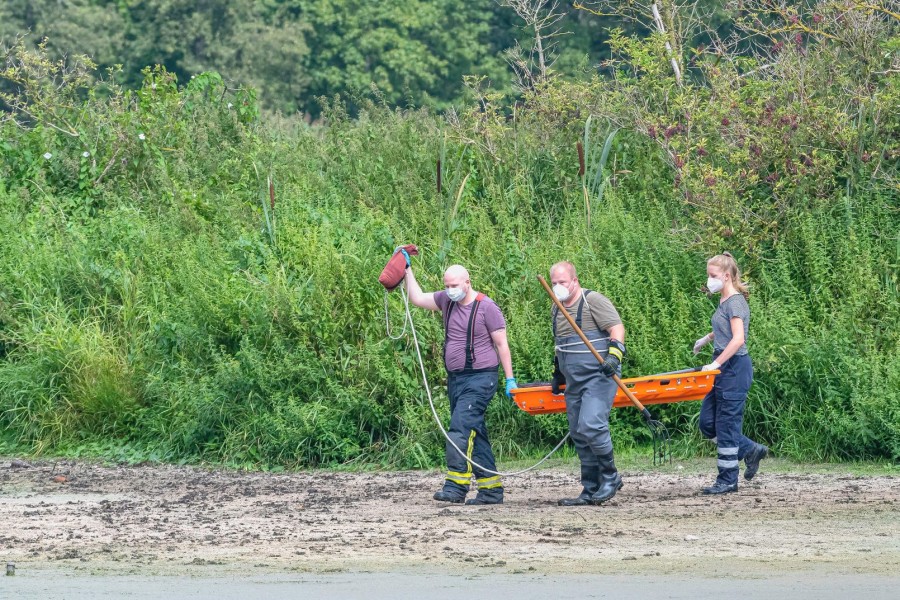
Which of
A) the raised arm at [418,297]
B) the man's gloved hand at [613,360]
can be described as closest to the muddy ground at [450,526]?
the man's gloved hand at [613,360]

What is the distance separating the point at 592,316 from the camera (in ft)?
32.7

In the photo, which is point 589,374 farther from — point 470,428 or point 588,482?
point 470,428

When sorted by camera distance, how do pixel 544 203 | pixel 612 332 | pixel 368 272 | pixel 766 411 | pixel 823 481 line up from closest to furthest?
1. pixel 612 332
2. pixel 823 481
3. pixel 766 411
4. pixel 368 272
5. pixel 544 203

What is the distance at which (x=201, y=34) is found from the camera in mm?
43000

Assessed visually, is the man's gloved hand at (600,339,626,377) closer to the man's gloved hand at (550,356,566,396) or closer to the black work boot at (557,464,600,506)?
the man's gloved hand at (550,356,566,396)

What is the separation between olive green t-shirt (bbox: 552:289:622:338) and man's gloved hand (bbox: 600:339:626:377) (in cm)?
19

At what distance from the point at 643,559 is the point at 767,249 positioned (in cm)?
724

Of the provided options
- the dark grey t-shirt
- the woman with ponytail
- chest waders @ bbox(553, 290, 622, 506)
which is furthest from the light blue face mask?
chest waders @ bbox(553, 290, 622, 506)

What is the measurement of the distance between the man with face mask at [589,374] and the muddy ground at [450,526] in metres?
0.28

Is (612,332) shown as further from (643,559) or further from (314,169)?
(314,169)

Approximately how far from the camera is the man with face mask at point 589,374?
9883 mm

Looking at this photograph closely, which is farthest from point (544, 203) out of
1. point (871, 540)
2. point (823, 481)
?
point (871, 540)

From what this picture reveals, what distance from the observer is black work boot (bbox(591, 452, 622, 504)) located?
996 cm

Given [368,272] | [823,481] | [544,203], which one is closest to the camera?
[823,481]
